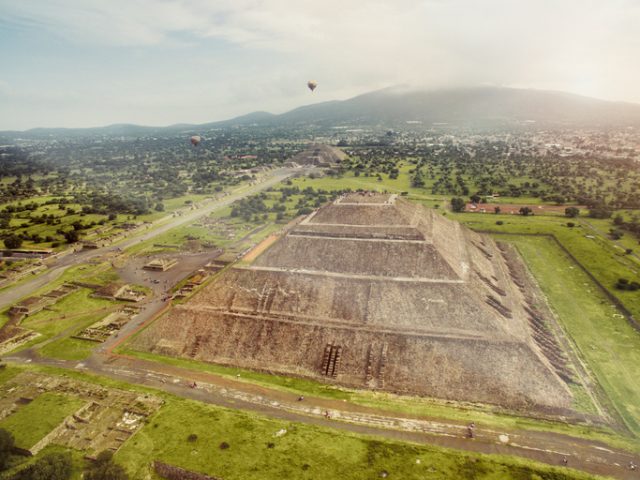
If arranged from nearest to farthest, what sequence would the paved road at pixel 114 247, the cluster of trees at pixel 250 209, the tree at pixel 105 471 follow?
the tree at pixel 105 471 → the paved road at pixel 114 247 → the cluster of trees at pixel 250 209

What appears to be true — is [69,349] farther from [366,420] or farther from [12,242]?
[12,242]

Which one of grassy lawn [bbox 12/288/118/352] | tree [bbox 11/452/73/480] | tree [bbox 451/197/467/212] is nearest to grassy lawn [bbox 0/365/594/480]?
tree [bbox 11/452/73/480]

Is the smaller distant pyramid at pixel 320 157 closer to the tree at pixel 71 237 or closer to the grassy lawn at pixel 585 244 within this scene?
the grassy lawn at pixel 585 244

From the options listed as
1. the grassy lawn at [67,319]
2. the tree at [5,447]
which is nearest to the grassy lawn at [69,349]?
the grassy lawn at [67,319]

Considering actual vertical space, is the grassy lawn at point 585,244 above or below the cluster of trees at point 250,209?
below

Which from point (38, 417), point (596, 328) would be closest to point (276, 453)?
point (38, 417)

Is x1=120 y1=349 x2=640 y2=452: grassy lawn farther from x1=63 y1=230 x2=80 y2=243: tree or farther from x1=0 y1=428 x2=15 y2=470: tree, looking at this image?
x1=63 y1=230 x2=80 y2=243: tree
